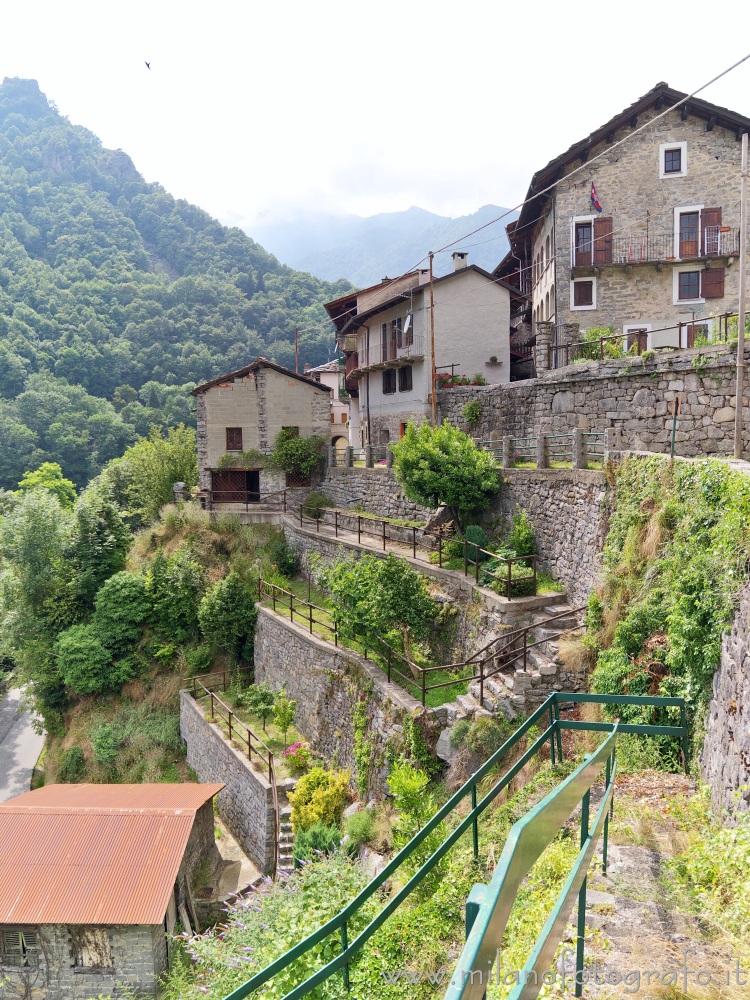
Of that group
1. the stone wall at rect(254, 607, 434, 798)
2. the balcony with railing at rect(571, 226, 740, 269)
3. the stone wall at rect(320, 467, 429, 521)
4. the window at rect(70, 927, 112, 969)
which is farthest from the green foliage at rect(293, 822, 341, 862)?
the balcony with railing at rect(571, 226, 740, 269)

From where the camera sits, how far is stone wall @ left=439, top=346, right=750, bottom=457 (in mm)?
12695

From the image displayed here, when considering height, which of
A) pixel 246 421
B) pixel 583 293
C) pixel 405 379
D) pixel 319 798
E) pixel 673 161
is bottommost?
pixel 319 798

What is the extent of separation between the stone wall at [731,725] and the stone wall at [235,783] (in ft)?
34.6

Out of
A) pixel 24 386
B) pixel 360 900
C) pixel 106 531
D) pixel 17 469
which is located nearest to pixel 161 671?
pixel 106 531

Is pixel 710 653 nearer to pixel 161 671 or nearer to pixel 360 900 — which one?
pixel 360 900

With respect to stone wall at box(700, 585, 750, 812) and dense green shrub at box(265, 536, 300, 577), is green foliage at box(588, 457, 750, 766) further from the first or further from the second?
dense green shrub at box(265, 536, 300, 577)

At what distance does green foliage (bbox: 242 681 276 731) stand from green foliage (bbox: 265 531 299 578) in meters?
4.93

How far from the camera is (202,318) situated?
82.5 m

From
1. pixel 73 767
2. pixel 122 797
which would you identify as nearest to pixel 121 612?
pixel 73 767

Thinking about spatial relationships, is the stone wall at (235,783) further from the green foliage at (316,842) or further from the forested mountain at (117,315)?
the forested mountain at (117,315)

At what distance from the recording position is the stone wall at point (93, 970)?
1188 centimetres

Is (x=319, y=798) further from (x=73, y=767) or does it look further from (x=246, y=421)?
(x=246, y=421)

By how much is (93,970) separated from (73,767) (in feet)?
29.3

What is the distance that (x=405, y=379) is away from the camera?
89.1 feet
